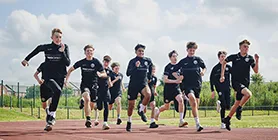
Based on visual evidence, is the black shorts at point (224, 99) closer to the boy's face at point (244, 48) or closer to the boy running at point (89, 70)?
the boy's face at point (244, 48)

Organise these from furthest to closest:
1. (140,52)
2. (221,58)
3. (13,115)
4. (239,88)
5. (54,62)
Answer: (13,115), (221,58), (140,52), (239,88), (54,62)

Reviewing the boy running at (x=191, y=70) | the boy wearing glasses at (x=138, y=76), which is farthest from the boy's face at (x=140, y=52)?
the boy running at (x=191, y=70)

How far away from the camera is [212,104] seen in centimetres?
4859

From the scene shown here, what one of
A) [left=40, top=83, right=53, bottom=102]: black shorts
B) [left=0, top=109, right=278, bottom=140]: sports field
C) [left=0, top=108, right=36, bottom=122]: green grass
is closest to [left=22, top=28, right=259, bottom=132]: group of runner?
[left=40, top=83, right=53, bottom=102]: black shorts

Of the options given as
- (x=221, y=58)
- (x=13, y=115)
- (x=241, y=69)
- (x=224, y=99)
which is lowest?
(x=13, y=115)

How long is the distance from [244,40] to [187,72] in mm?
1732

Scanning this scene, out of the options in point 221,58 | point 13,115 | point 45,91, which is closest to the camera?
point 45,91

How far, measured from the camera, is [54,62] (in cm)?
1097

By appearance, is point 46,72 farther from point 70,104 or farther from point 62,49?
point 70,104

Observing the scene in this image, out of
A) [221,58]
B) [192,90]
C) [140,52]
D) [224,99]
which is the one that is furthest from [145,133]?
[221,58]

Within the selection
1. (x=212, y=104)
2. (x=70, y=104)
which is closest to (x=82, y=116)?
(x=70, y=104)

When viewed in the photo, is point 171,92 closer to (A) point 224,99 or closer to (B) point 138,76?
(A) point 224,99

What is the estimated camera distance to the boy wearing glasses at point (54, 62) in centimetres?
1095

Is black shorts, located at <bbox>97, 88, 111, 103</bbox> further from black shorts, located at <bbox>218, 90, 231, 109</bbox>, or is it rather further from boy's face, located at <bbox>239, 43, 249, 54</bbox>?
boy's face, located at <bbox>239, 43, 249, 54</bbox>
